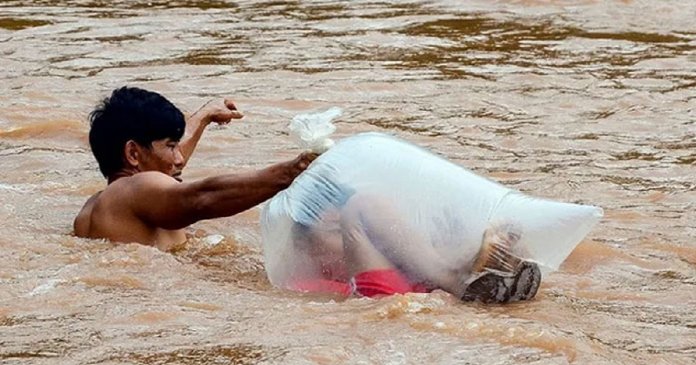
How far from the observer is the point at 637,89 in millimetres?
9617

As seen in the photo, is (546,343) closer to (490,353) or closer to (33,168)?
(490,353)

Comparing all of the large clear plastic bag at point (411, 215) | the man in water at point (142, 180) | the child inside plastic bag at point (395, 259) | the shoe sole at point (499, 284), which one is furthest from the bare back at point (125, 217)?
the shoe sole at point (499, 284)

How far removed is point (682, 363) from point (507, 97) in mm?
5148

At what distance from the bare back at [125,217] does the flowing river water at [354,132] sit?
63 mm

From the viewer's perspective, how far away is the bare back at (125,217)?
5.57 m

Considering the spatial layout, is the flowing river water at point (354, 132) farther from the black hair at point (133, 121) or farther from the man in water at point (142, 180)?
the black hair at point (133, 121)

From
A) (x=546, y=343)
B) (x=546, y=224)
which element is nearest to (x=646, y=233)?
(x=546, y=224)

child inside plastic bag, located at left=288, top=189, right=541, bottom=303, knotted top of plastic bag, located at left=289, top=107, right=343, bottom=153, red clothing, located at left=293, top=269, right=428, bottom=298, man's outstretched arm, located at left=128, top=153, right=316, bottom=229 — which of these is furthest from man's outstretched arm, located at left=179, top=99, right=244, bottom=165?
red clothing, located at left=293, top=269, right=428, bottom=298

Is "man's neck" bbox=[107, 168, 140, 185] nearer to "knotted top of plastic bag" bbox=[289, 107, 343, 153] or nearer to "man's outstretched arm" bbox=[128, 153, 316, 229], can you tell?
"man's outstretched arm" bbox=[128, 153, 316, 229]

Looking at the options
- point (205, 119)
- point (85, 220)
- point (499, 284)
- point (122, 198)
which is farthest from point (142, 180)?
point (499, 284)

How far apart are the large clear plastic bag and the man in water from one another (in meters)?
0.35

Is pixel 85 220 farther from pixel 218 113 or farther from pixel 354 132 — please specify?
pixel 354 132

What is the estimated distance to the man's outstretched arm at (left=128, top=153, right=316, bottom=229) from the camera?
5180 millimetres

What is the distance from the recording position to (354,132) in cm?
858
